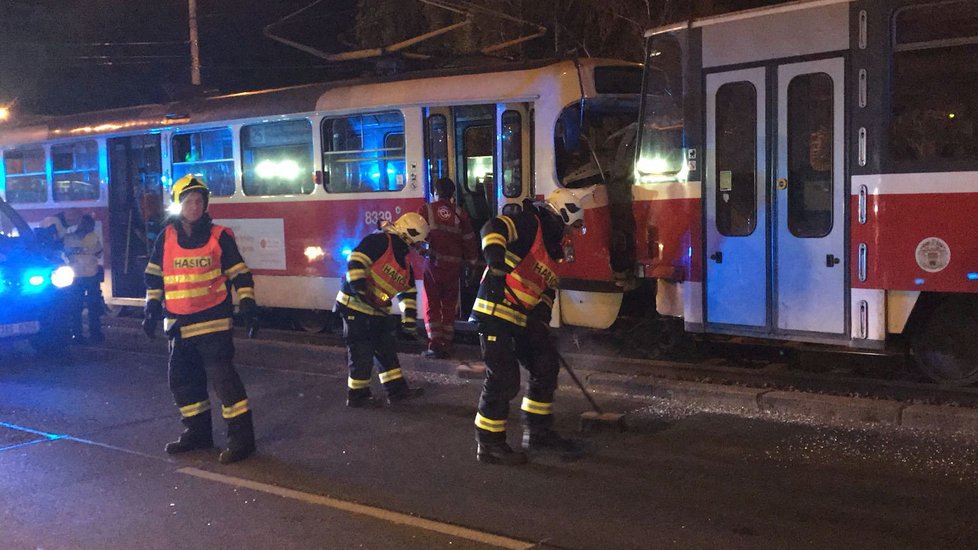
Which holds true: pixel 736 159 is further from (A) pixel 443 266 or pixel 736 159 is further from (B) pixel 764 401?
(A) pixel 443 266

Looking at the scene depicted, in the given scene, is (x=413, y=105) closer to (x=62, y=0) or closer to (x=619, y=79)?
(x=619, y=79)

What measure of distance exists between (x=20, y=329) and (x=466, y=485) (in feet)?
23.4

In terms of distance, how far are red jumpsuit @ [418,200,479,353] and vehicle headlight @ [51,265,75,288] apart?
4.66 metres

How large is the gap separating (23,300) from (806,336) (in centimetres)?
850

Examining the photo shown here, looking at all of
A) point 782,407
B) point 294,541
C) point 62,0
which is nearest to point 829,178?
point 782,407

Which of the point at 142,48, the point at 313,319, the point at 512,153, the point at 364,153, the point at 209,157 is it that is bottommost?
the point at 313,319

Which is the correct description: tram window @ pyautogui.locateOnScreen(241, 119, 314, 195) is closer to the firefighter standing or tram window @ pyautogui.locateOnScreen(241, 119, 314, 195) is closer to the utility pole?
the firefighter standing

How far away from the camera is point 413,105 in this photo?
10633mm

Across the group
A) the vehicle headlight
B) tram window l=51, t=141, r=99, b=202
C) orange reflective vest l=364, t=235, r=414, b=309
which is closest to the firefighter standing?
the vehicle headlight

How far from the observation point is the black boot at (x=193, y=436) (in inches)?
280

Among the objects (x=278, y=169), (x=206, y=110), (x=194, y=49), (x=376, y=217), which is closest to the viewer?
(x=376, y=217)

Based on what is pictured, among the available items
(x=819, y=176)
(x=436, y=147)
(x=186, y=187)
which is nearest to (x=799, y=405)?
(x=819, y=176)

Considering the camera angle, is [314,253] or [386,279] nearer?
[386,279]

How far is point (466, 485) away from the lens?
614 cm
